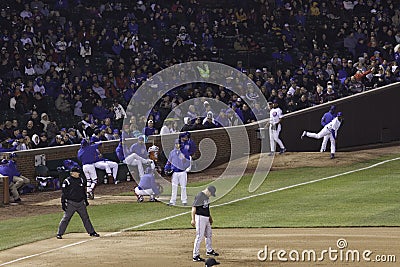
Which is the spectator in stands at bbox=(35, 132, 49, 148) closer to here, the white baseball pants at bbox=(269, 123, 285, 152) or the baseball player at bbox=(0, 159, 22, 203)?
the baseball player at bbox=(0, 159, 22, 203)

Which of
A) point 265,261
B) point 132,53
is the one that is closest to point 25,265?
point 265,261

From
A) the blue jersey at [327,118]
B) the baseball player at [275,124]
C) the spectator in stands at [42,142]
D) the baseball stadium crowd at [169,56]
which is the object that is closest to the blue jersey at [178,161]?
the baseball stadium crowd at [169,56]

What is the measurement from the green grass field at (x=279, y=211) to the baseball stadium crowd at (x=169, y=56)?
4.53 m

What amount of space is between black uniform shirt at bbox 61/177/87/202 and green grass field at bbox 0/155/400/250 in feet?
4.60

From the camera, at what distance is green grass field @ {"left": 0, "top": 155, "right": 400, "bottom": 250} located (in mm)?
21594

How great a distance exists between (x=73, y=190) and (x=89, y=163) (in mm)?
5995

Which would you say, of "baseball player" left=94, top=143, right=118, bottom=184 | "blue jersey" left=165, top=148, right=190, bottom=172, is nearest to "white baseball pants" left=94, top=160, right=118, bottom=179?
"baseball player" left=94, top=143, right=118, bottom=184

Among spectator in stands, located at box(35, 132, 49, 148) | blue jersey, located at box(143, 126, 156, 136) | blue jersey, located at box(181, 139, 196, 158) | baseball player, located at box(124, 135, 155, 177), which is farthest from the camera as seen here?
blue jersey, located at box(143, 126, 156, 136)

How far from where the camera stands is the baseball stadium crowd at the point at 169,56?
31.2 metres

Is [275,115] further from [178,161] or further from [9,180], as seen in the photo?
[9,180]

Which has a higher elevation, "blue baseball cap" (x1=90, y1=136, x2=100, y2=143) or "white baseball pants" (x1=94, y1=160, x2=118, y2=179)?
"blue baseball cap" (x1=90, y1=136, x2=100, y2=143)

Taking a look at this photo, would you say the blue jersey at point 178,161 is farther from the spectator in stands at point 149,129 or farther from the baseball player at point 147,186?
the spectator in stands at point 149,129

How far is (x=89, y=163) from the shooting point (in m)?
26.4

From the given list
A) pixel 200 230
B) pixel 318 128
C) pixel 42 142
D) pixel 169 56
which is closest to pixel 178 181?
pixel 42 142
